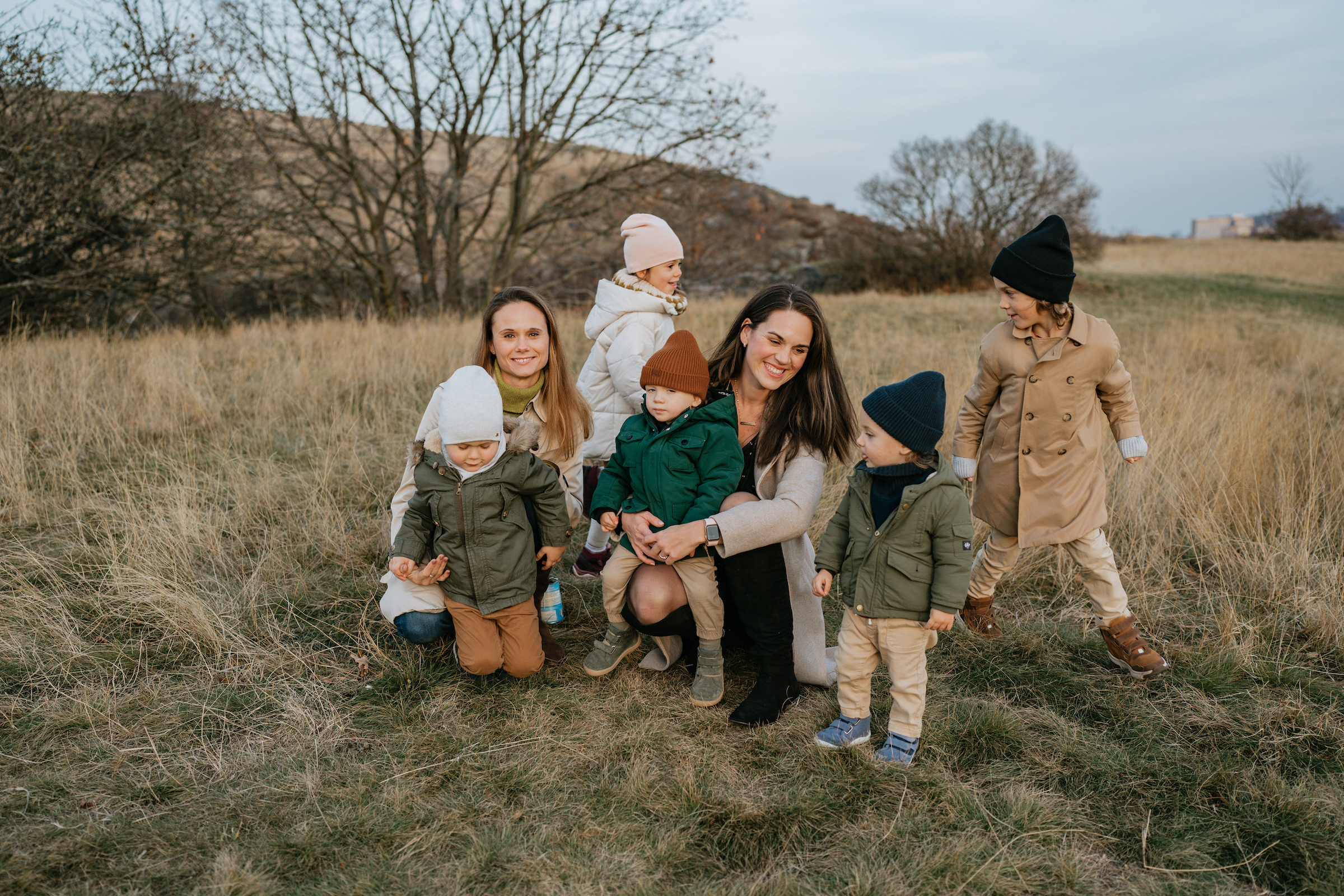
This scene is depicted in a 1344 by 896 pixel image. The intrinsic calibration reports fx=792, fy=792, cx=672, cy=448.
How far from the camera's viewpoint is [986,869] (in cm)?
214

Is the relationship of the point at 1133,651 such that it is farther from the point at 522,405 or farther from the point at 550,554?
the point at 522,405

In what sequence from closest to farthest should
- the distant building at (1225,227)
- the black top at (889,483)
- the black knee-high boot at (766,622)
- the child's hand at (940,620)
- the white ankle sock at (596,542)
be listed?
the child's hand at (940,620), the black top at (889,483), the black knee-high boot at (766,622), the white ankle sock at (596,542), the distant building at (1225,227)

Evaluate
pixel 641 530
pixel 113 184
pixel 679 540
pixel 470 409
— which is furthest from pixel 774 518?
pixel 113 184

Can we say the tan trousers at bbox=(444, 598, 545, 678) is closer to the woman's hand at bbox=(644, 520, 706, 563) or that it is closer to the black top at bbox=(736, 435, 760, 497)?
the woman's hand at bbox=(644, 520, 706, 563)

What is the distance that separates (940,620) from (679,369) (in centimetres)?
121

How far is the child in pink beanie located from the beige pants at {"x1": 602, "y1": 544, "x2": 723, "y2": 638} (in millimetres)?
623

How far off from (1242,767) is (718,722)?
175 centimetres

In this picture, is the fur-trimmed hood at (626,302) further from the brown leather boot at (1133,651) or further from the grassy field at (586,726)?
the brown leather boot at (1133,651)

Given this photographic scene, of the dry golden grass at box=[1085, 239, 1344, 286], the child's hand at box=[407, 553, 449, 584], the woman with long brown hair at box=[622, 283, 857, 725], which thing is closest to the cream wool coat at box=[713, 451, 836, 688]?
the woman with long brown hair at box=[622, 283, 857, 725]

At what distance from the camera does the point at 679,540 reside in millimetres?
2803

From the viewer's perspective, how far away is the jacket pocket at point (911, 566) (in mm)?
2494

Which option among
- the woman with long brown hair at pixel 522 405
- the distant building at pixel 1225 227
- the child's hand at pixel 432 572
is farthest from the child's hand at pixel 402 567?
the distant building at pixel 1225 227

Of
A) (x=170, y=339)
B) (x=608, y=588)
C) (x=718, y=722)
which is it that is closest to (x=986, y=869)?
(x=718, y=722)

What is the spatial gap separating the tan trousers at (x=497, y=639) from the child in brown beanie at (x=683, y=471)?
0.34m
